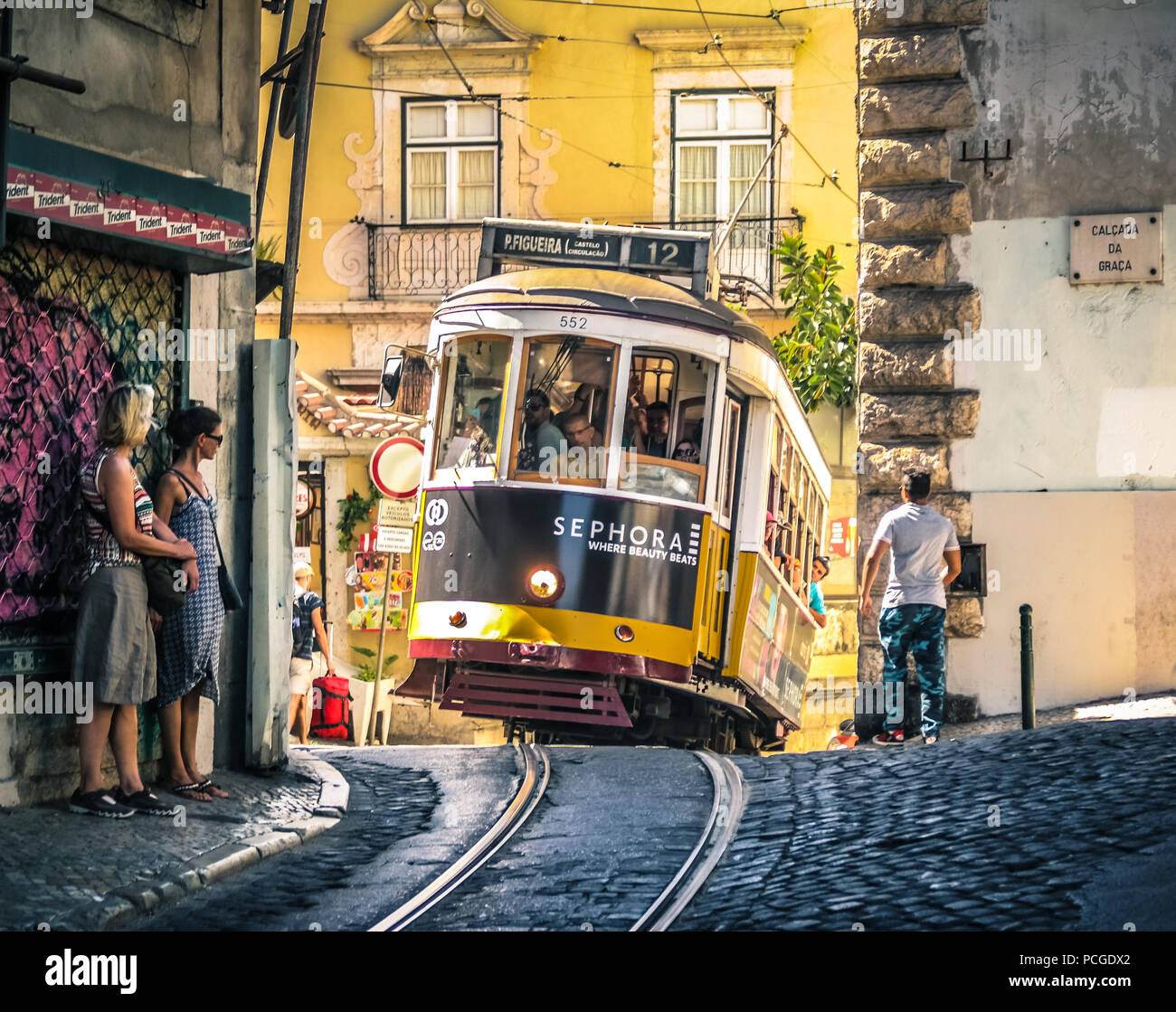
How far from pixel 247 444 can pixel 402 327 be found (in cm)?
1640

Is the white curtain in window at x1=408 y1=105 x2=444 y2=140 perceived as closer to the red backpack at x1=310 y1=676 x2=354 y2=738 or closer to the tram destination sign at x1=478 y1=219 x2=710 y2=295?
the red backpack at x1=310 y1=676 x2=354 y2=738

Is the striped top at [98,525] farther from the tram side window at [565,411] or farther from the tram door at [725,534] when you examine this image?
the tram door at [725,534]

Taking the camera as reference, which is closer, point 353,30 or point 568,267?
point 568,267

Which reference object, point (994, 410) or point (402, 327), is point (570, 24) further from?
point (994, 410)

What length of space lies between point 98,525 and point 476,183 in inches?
755

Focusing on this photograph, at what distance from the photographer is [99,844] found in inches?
293

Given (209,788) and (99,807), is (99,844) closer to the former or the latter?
(99,807)

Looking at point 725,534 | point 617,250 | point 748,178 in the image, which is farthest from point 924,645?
point 748,178

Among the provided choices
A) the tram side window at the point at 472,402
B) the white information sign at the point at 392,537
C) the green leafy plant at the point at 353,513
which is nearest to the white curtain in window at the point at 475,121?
the green leafy plant at the point at 353,513

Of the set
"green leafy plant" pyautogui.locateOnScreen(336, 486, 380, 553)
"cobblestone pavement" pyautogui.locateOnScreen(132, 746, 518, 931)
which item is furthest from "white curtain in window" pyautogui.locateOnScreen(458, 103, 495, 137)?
"cobblestone pavement" pyautogui.locateOnScreen(132, 746, 518, 931)

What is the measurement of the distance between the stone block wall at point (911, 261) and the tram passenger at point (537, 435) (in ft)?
7.32

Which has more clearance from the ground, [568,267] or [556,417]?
[568,267]
